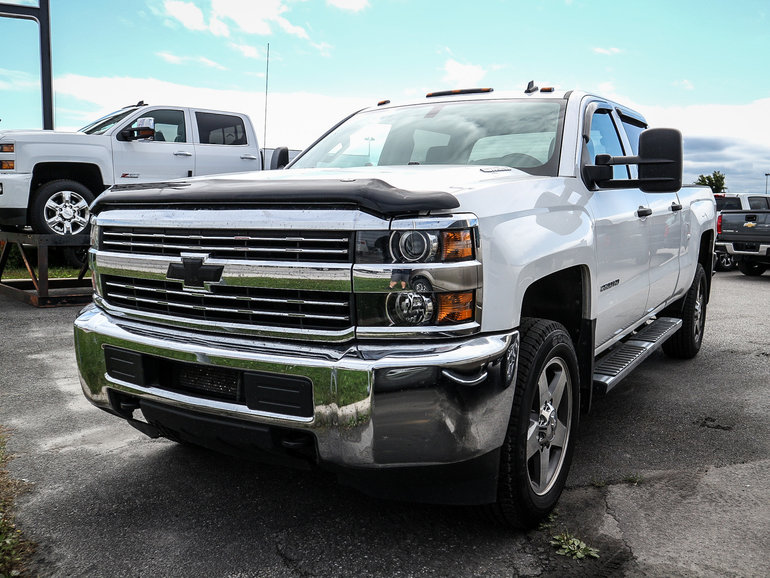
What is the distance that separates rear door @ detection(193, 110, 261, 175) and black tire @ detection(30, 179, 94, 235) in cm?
215

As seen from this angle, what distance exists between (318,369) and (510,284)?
0.72 m

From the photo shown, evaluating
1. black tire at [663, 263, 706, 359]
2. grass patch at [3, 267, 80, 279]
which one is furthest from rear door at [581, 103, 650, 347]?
grass patch at [3, 267, 80, 279]

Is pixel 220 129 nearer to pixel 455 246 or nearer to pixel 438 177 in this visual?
pixel 438 177

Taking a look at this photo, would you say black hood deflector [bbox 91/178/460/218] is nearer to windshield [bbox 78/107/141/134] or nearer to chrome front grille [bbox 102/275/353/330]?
chrome front grille [bbox 102/275/353/330]

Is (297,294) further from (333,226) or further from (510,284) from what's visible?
(510,284)

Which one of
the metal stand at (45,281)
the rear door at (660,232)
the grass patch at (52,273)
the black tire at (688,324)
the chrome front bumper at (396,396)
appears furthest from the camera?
the grass patch at (52,273)

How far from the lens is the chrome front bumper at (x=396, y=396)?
2.22 meters

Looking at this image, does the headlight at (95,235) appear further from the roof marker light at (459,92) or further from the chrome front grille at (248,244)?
the roof marker light at (459,92)

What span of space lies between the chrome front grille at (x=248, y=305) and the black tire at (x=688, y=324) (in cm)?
422

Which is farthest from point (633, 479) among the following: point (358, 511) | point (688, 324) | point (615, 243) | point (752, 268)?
point (752, 268)

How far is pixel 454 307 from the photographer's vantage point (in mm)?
2264

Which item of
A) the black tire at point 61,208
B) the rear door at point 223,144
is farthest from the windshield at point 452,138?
the rear door at point 223,144

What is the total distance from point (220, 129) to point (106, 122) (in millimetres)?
1692

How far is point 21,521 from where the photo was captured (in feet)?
9.41
